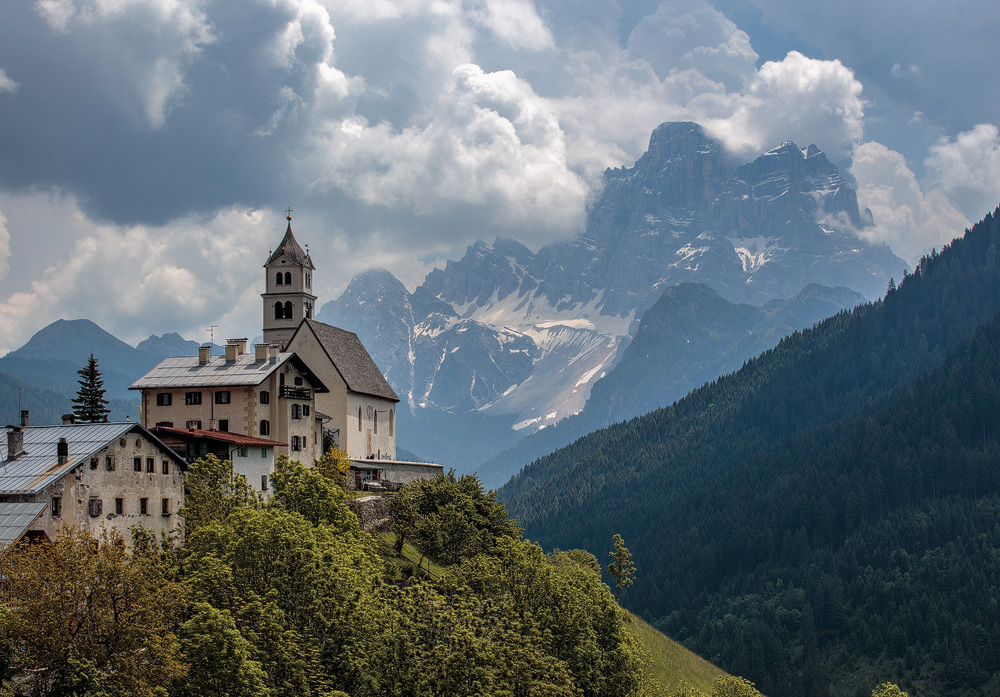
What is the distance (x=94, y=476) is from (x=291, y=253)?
73878mm

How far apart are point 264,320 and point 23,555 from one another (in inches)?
3447

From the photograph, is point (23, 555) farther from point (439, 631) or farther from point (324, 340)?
point (324, 340)

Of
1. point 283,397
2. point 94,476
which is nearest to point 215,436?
point 283,397

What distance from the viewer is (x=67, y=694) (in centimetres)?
4916

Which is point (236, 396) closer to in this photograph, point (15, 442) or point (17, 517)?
point (15, 442)

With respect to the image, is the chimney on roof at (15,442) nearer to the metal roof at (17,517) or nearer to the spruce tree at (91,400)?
the metal roof at (17,517)

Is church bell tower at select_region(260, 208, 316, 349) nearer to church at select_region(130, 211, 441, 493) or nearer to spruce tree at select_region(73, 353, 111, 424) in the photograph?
church at select_region(130, 211, 441, 493)

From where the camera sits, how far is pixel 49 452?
70.2 meters

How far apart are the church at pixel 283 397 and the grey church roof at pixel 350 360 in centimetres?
18

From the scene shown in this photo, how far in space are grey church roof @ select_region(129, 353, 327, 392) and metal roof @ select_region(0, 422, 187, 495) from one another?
68.4ft

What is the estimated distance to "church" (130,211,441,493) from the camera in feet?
316

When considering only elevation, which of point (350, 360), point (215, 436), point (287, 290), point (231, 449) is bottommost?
point (231, 449)

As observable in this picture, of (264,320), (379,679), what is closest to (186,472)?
(379,679)

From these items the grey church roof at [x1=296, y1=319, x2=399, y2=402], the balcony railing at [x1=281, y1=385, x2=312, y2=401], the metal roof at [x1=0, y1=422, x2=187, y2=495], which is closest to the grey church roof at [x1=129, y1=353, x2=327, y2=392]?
the balcony railing at [x1=281, y1=385, x2=312, y2=401]
